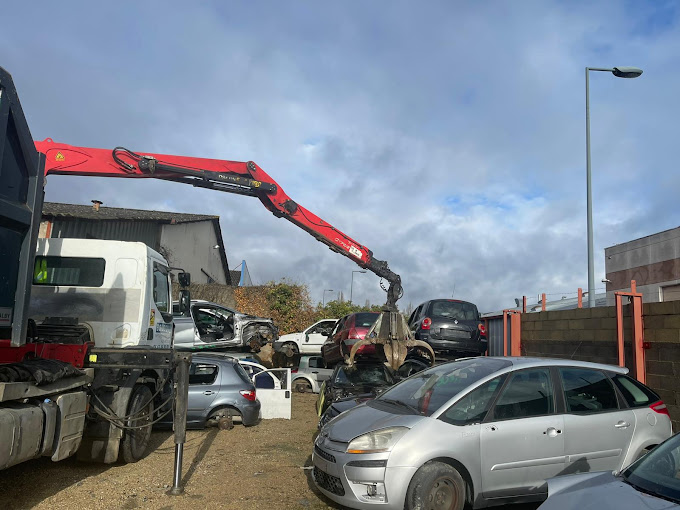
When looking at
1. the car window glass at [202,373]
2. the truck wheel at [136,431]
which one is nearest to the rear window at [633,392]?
the truck wheel at [136,431]

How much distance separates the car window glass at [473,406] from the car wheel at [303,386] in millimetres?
10522

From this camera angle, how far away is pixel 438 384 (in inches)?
228

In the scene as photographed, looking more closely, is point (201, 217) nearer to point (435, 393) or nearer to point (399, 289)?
point (399, 289)

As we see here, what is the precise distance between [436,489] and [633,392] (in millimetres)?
2588

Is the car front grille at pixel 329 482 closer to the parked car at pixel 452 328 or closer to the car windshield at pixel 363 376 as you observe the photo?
the car windshield at pixel 363 376

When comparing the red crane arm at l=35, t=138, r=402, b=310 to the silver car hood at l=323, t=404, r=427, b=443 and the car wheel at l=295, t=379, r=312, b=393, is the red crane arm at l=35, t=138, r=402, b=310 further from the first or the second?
the silver car hood at l=323, t=404, r=427, b=443

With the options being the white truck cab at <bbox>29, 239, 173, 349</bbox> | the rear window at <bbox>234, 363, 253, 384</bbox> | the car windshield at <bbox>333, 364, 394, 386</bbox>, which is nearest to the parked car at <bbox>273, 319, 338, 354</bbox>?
the car windshield at <bbox>333, 364, 394, 386</bbox>

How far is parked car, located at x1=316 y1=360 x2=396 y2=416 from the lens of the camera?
9.84 m

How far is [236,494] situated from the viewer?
5805 mm

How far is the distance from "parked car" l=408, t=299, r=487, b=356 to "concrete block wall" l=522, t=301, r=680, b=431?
1611 mm

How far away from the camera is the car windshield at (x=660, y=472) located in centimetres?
339

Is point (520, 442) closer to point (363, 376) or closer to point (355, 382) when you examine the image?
point (355, 382)

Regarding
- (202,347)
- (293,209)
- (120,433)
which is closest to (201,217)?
(202,347)

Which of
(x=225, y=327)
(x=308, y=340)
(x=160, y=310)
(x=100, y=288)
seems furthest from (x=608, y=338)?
(x=308, y=340)
